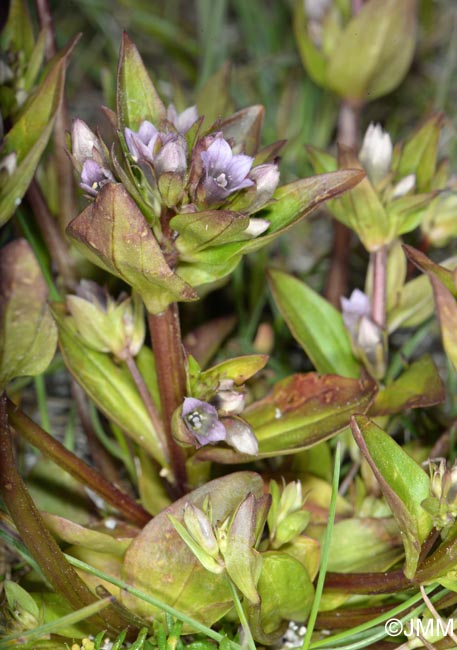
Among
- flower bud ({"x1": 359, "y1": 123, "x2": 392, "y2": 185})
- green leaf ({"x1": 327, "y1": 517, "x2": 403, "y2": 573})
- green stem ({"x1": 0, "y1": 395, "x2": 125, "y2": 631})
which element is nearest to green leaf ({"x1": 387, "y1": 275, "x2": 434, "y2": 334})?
flower bud ({"x1": 359, "y1": 123, "x2": 392, "y2": 185})

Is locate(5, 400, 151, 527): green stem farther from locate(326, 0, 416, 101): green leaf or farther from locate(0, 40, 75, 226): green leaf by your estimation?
locate(326, 0, 416, 101): green leaf

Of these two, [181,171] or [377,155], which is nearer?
[181,171]

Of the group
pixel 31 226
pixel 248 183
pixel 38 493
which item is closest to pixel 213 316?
pixel 31 226

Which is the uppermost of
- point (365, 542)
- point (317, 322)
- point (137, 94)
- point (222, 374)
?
point (137, 94)

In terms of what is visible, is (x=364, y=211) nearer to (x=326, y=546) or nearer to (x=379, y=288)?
(x=379, y=288)

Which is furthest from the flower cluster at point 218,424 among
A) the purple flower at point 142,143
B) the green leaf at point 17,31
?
the green leaf at point 17,31

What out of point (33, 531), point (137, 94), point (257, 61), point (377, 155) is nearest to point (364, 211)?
point (377, 155)
